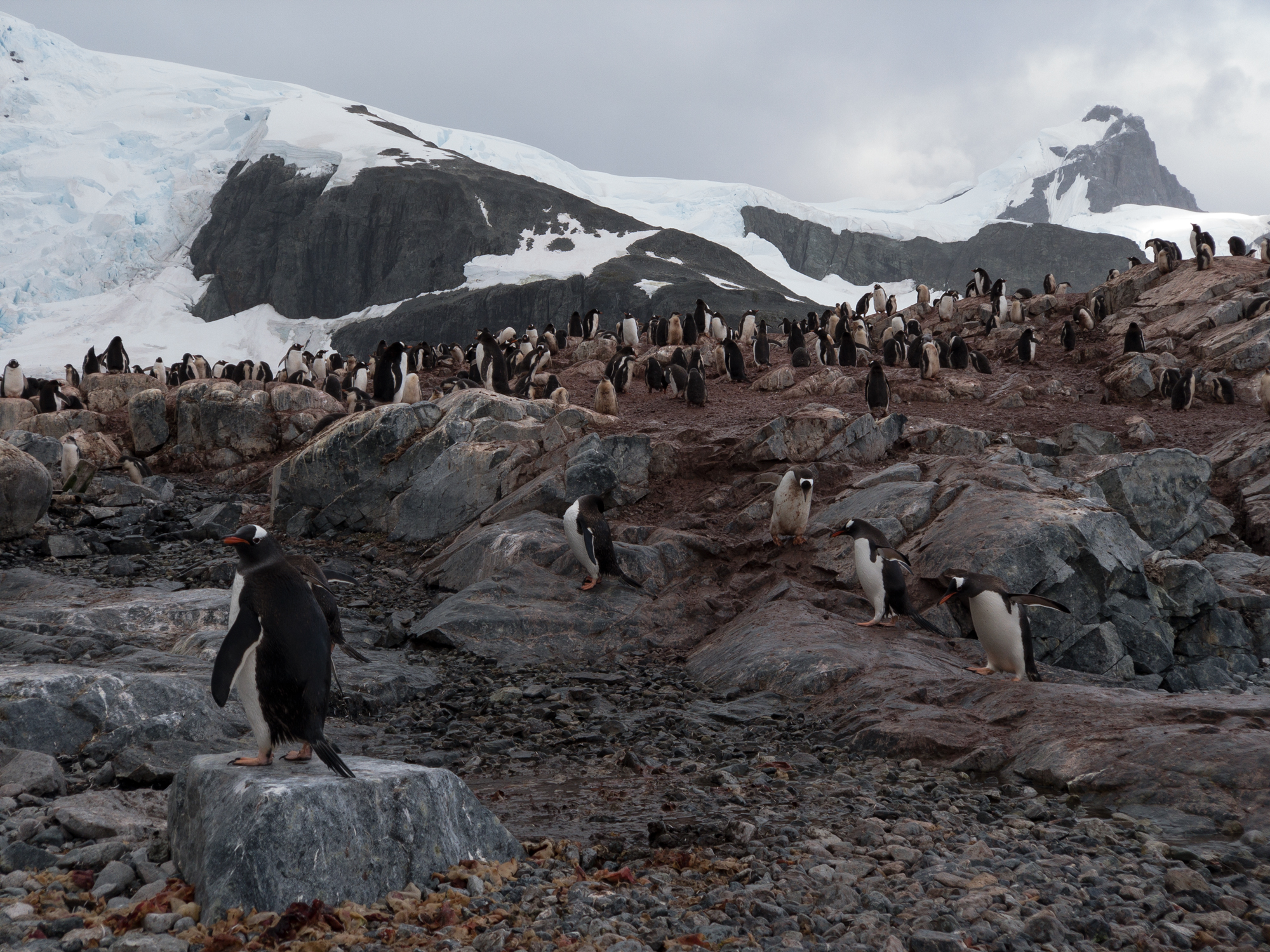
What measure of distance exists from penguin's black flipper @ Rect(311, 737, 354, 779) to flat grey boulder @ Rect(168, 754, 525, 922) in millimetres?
39

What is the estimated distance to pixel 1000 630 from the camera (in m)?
7.59

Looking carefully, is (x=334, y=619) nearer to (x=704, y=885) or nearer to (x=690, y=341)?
(x=704, y=885)

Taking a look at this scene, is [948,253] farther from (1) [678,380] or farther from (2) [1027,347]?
(1) [678,380]

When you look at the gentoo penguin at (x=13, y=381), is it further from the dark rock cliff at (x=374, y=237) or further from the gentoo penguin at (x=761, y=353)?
the dark rock cliff at (x=374, y=237)

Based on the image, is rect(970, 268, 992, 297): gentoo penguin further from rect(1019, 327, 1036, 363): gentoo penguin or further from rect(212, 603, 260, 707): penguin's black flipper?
rect(212, 603, 260, 707): penguin's black flipper

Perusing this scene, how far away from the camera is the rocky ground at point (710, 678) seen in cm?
360

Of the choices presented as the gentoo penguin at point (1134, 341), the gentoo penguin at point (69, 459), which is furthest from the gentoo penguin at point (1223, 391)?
the gentoo penguin at point (69, 459)

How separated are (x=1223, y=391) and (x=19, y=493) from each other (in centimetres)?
2237

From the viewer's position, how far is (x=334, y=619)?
6797 millimetres

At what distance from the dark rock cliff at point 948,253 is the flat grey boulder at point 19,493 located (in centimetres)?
9947

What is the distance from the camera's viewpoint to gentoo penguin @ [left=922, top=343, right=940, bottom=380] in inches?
791

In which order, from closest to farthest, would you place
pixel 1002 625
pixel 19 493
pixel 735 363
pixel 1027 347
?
pixel 1002 625 → pixel 19 493 → pixel 735 363 → pixel 1027 347

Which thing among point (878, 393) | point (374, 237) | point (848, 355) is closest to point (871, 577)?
point (878, 393)

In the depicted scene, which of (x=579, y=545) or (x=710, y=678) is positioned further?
(x=579, y=545)
